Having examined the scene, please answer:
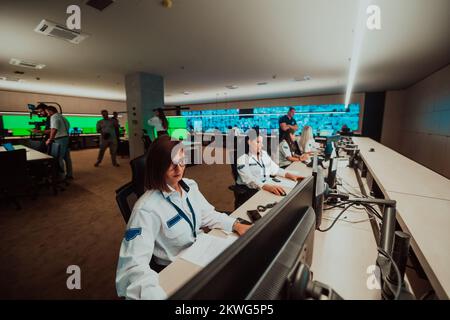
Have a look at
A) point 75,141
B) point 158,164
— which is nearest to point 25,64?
point 158,164

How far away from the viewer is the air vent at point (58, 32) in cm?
299

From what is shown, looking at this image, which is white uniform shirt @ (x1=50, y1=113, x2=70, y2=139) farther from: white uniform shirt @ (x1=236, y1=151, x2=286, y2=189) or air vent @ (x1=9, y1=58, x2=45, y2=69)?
white uniform shirt @ (x1=236, y1=151, x2=286, y2=189)

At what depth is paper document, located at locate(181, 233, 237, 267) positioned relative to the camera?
1.07 meters

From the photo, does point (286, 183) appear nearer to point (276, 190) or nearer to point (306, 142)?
point (276, 190)

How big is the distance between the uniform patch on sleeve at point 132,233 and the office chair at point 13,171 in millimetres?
3718

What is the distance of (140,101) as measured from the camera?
5965mm

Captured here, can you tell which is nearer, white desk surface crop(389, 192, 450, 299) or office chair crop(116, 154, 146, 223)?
white desk surface crop(389, 192, 450, 299)

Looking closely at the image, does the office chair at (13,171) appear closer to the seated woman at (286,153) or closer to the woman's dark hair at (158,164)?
the woman's dark hair at (158,164)

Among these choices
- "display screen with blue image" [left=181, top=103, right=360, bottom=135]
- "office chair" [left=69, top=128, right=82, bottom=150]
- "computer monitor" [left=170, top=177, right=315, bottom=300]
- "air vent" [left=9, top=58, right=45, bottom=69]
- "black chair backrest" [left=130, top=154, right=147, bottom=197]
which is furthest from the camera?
"office chair" [left=69, top=128, right=82, bottom=150]

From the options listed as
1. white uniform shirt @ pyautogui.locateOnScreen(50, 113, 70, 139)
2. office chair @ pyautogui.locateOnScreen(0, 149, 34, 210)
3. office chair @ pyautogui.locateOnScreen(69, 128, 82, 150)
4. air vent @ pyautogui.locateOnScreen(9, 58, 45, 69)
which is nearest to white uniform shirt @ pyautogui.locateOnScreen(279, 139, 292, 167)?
office chair @ pyautogui.locateOnScreen(0, 149, 34, 210)

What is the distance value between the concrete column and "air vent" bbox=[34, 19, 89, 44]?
2363 mm

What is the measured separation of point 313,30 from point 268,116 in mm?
8698

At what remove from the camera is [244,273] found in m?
0.41

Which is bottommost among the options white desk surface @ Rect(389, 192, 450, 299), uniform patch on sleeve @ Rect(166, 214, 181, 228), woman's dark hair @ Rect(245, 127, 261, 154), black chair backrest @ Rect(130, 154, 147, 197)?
uniform patch on sleeve @ Rect(166, 214, 181, 228)
